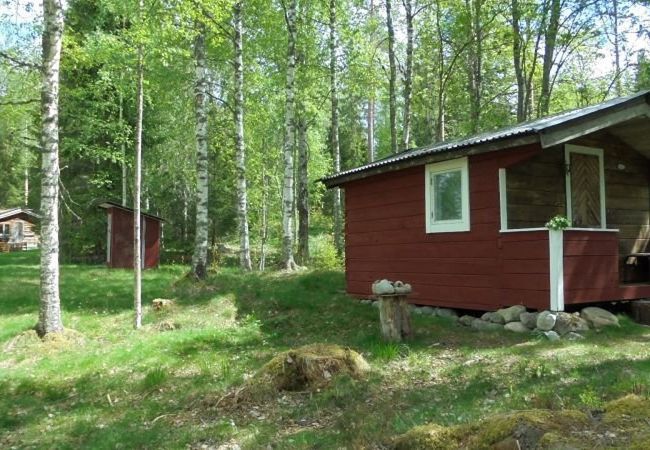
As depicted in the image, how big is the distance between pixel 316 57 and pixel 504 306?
47.1 feet

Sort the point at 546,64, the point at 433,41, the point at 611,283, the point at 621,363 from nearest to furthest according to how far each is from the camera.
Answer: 1. the point at 621,363
2. the point at 611,283
3. the point at 546,64
4. the point at 433,41

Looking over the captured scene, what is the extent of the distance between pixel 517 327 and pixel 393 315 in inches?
79.9

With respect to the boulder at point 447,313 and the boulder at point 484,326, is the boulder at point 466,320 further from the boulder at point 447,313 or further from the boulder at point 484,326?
the boulder at point 447,313

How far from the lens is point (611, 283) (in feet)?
29.6

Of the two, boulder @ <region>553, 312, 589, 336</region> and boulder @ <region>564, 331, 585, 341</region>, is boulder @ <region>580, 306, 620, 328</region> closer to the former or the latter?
boulder @ <region>553, 312, 589, 336</region>

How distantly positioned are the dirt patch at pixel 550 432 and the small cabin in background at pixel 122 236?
58.4 ft

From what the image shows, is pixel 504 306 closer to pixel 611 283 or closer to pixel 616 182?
pixel 611 283

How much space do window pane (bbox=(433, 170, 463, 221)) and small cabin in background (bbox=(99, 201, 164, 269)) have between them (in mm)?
12725

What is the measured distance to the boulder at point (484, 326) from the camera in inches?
352

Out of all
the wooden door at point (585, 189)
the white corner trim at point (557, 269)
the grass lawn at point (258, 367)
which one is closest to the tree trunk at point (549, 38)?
the wooden door at point (585, 189)

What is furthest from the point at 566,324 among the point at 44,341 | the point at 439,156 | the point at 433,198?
the point at 44,341

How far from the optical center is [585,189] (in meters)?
10.1

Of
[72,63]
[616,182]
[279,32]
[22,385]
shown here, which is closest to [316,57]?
[279,32]

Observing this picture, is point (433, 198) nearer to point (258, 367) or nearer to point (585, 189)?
point (585, 189)
